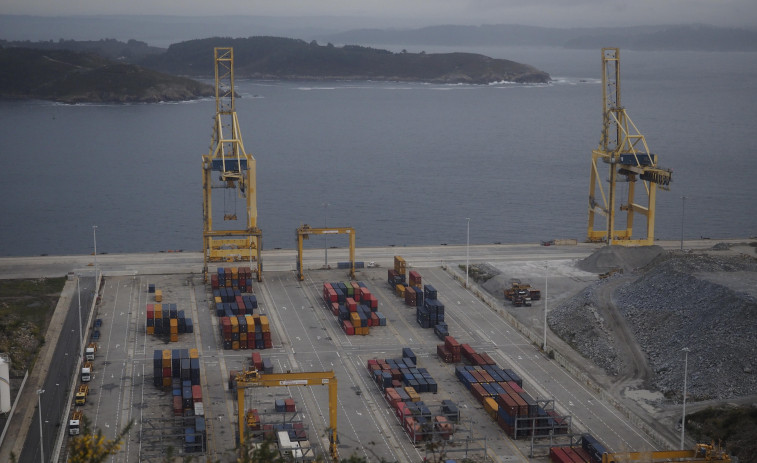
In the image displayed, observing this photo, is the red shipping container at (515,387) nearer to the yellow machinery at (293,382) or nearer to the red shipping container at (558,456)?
the red shipping container at (558,456)

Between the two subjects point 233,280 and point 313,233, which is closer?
point 233,280

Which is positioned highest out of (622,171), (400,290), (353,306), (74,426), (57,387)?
(622,171)

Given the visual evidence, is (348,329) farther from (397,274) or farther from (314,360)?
(397,274)

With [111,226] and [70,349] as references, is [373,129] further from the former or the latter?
[70,349]

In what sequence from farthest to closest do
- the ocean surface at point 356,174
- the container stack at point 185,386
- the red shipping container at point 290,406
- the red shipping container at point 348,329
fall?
the ocean surface at point 356,174, the red shipping container at point 348,329, the red shipping container at point 290,406, the container stack at point 185,386

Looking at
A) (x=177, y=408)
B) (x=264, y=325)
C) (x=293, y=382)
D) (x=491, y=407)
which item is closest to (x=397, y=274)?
(x=264, y=325)

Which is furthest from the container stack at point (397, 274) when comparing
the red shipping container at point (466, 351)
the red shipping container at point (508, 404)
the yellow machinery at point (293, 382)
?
the yellow machinery at point (293, 382)
